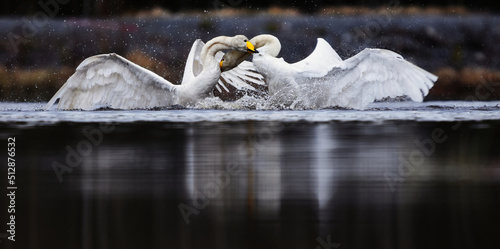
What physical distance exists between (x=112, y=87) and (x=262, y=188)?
676 centimetres

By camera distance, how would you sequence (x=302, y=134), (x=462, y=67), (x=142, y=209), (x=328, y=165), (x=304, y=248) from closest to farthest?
1. (x=304, y=248)
2. (x=142, y=209)
3. (x=328, y=165)
4. (x=302, y=134)
5. (x=462, y=67)

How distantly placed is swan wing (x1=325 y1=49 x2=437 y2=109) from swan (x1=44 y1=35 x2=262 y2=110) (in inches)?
51.7

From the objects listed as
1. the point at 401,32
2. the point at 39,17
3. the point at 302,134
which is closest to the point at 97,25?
the point at 39,17

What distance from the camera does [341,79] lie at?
13.5 meters

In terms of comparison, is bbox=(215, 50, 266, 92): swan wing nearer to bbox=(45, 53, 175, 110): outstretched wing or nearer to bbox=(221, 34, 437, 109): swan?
bbox=(45, 53, 175, 110): outstretched wing

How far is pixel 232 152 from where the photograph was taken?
31.8ft

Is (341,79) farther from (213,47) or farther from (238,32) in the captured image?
(238,32)

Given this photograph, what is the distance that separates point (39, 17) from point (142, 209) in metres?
17.5

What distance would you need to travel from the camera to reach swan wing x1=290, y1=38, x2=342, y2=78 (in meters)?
13.3

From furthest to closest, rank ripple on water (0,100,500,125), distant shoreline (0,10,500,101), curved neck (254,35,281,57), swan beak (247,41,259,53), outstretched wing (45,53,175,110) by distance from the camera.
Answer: distant shoreline (0,10,500,101), swan beak (247,41,259,53), curved neck (254,35,281,57), outstretched wing (45,53,175,110), ripple on water (0,100,500,125)

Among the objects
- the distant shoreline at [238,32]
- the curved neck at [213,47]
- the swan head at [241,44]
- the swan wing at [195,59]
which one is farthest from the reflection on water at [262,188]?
the distant shoreline at [238,32]

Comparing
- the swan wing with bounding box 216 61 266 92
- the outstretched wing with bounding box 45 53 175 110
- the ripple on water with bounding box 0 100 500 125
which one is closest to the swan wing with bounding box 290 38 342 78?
the ripple on water with bounding box 0 100 500 125

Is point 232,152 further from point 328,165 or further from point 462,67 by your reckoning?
point 462,67

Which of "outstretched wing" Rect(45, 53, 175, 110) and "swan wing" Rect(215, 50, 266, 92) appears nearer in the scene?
"outstretched wing" Rect(45, 53, 175, 110)
